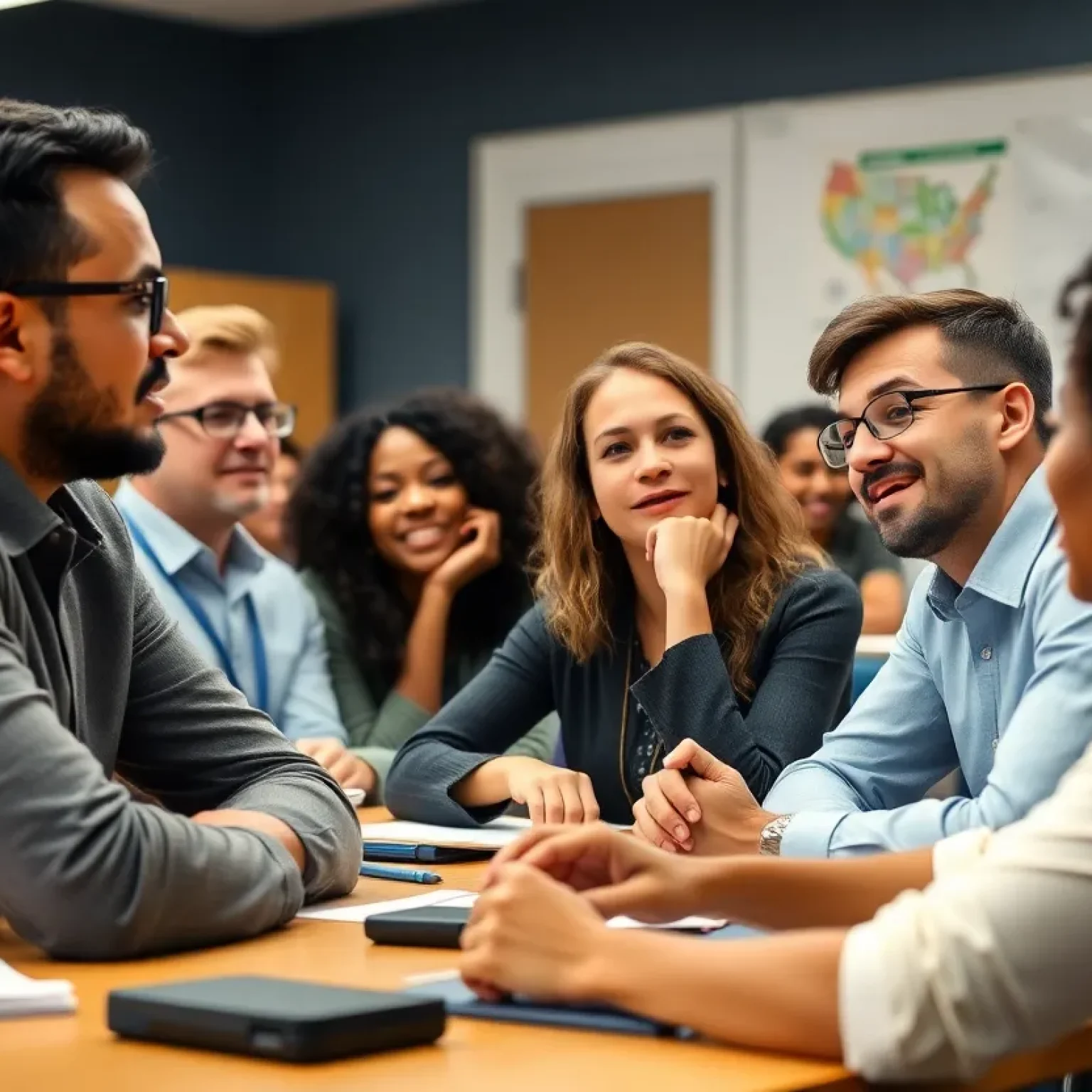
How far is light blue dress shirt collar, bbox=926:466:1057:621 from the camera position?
7.13ft

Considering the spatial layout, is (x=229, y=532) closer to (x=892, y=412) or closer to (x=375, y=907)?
(x=892, y=412)

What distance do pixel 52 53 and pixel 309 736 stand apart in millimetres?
4443

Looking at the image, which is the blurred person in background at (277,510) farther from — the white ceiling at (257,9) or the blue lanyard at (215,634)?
the white ceiling at (257,9)

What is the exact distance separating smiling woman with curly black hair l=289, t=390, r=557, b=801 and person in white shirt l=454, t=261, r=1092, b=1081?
2247 millimetres

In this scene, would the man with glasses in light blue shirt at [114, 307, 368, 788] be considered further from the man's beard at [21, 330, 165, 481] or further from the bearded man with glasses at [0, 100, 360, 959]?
the man's beard at [21, 330, 165, 481]

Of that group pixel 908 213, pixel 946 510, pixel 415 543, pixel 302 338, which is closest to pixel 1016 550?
pixel 946 510

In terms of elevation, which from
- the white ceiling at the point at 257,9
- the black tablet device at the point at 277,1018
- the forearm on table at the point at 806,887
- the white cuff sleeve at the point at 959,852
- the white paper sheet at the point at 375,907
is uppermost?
the white ceiling at the point at 257,9

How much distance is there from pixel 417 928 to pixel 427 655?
200 cm

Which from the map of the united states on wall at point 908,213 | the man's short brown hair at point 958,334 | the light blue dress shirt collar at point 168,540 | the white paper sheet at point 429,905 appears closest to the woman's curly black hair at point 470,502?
the light blue dress shirt collar at point 168,540

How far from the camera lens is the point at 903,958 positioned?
1281 mm

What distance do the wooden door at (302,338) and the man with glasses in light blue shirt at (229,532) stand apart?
3418 millimetres

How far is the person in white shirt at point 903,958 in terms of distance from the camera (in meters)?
1.28

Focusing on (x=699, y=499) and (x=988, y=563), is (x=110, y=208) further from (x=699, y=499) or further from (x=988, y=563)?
(x=699, y=499)

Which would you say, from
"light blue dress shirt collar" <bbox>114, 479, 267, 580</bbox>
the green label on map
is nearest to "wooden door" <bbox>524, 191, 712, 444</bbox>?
the green label on map
